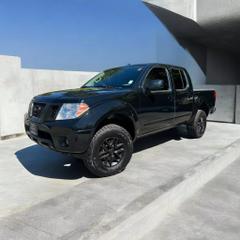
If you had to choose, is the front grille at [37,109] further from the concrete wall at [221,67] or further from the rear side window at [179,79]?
the concrete wall at [221,67]

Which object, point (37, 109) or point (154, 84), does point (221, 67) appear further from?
point (37, 109)

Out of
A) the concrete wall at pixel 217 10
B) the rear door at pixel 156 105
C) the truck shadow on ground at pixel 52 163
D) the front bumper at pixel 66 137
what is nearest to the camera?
the front bumper at pixel 66 137

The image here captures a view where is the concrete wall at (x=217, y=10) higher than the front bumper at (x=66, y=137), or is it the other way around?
the concrete wall at (x=217, y=10)

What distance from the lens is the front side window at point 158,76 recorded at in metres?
5.65

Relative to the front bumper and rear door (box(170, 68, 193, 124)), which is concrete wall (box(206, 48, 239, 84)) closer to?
rear door (box(170, 68, 193, 124))

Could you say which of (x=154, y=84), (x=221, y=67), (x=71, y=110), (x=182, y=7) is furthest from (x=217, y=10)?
(x=71, y=110)

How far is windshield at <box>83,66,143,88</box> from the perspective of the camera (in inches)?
216

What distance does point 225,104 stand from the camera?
420 inches

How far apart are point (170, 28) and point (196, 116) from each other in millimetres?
10247

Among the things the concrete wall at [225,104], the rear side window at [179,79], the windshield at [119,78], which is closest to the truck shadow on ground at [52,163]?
the rear side window at [179,79]

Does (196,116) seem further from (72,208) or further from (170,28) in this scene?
(170,28)

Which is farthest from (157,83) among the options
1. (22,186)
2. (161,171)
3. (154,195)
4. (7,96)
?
(7,96)

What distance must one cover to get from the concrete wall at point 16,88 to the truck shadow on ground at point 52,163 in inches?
55.8

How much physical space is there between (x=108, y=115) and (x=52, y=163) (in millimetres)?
1542
